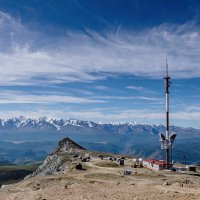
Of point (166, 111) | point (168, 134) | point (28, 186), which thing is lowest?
point (28, 186)

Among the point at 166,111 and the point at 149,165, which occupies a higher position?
the point at 166,111

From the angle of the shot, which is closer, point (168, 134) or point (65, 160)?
point (168, 134)

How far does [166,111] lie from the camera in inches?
5138

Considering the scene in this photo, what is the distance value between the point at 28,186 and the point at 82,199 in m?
31.9

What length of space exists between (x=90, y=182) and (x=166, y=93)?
58.3 metres

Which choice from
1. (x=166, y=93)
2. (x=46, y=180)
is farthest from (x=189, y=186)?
(x=166, y=93)

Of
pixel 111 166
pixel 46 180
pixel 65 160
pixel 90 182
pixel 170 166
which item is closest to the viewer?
pixel 90 182

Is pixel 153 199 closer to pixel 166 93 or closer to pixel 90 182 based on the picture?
pixel 90 182

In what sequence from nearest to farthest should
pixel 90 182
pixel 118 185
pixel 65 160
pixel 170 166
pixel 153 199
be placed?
pixel 153 199 → pixel 118 185 → pixel 90 182 → pixel 170 166 → pixel 65 160

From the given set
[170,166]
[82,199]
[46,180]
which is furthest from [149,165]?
[82,199]

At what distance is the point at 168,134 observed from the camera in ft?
426

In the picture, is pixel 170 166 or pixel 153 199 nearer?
pixel 153 199

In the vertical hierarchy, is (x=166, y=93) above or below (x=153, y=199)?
above

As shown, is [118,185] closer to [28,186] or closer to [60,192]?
[60,192]
